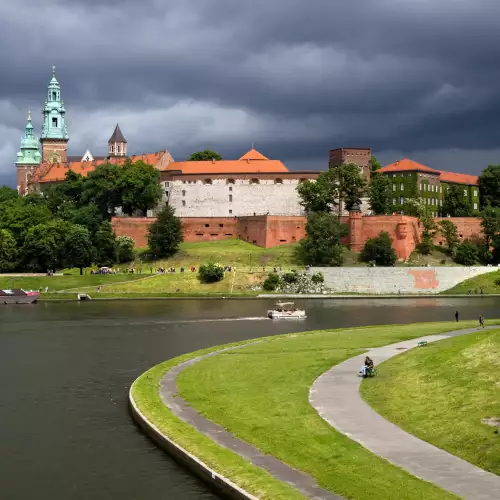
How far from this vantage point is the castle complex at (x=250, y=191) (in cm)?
8506

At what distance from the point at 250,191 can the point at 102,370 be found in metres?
62.5

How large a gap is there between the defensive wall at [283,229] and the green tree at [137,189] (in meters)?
2.90

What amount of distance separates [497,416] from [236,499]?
694 centimetres

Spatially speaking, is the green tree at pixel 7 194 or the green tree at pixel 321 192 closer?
the green tree at pixel 321 192

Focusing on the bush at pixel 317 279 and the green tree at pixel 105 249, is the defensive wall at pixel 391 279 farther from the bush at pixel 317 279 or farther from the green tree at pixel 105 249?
the green tree at pixel 105 249

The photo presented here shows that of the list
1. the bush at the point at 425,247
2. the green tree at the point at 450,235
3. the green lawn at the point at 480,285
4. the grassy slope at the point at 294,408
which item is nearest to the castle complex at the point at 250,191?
the bush at the point at 425,247

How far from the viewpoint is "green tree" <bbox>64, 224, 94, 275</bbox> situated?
77.3m

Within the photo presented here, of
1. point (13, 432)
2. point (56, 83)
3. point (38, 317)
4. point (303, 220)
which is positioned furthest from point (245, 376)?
point (56, 83)

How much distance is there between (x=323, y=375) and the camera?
26188 millimetres

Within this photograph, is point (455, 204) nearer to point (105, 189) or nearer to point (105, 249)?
point (105, 189)

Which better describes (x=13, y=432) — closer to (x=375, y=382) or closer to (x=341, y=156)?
(x=375, y=382)

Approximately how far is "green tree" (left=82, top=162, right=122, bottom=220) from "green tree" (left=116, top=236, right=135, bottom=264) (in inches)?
340

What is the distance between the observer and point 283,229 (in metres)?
83.6

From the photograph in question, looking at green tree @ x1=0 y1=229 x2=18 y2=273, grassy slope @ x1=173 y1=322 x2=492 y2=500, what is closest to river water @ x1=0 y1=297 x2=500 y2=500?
grassy slope @ x1=173 y1=322 x2=492 y2=500
